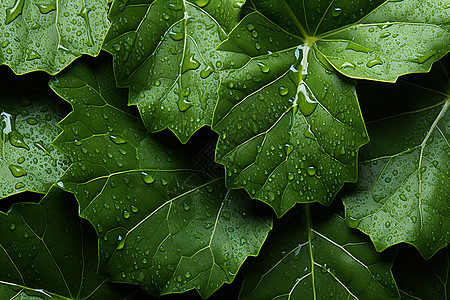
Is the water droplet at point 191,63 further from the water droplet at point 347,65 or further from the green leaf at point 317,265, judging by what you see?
the green leaf at point 317,265

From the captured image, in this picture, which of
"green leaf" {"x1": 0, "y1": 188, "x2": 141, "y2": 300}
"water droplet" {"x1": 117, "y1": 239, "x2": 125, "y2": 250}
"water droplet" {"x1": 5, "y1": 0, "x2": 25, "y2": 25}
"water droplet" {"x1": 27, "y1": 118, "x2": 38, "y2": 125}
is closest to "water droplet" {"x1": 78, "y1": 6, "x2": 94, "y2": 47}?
"water droplet" {"x1": 5, "y1": 0, "x2": 25, "y2": 25}

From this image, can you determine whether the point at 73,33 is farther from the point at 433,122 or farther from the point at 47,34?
the point at 433,122

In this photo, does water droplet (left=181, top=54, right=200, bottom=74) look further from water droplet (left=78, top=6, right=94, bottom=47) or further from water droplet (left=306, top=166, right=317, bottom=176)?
water droplet (left=306, top=166, right=317, bottom=176)

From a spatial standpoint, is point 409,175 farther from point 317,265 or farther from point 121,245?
point 121,245

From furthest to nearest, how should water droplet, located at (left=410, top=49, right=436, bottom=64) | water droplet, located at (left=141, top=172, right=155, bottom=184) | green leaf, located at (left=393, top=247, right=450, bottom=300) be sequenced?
green leaf, located at (left=393, top=247, right=450, bottom=300)
water droplet, located at (left=141, top=172, right=155, bottom=184)
water droplet, located at (left=410, top=49, right=436, bottom=64)

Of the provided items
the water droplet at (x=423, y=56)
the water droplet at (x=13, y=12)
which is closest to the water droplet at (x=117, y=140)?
the water droplet at (x=13, y=12)

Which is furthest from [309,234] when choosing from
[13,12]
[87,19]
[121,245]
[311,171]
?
[13,12]

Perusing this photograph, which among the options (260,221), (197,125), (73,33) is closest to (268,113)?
(197,125)
